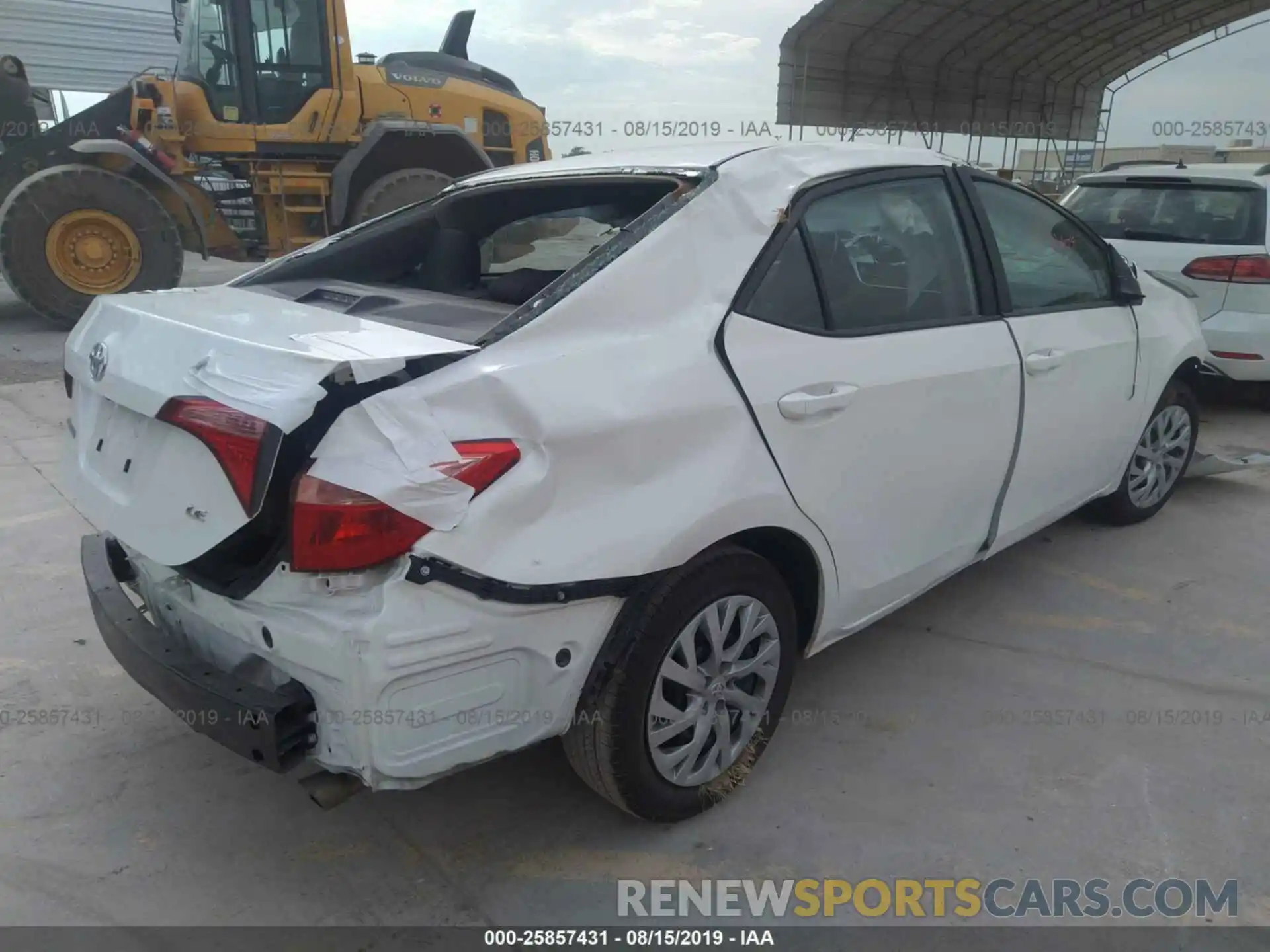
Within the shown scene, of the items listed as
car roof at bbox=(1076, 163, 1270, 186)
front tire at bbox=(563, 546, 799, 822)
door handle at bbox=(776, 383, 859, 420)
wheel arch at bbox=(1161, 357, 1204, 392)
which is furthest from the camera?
car roof at bbox=(1076, 163, 1270, 186)

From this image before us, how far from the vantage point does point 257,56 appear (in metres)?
8.74

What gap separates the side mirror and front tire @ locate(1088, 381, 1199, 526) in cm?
59

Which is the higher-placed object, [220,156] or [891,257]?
[220,156]

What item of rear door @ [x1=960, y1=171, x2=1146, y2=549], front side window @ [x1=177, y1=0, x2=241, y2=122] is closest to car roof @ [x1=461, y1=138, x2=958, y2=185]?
rear door @ [x1=960, y1=171, x2=1146, y2=549]

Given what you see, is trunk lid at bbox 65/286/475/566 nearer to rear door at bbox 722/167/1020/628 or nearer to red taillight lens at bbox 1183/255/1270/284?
rear door at bbox 722/167/1020/628

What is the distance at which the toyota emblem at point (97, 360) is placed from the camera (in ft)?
7.07

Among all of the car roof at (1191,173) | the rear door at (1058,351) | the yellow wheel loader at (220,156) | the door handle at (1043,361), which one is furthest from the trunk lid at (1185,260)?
the yellow wheel loader at (220,156)

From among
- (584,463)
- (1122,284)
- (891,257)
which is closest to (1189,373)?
(1122,284)

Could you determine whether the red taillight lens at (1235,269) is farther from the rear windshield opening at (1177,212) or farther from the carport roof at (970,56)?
the carport roof at (970,56)

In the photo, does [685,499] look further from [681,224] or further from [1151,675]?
[1151,675]

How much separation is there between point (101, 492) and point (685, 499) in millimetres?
1342

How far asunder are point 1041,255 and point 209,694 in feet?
9.65

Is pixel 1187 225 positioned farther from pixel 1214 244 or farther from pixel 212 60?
pixel 212 60

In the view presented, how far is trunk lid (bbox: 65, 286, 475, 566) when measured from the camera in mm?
1745
